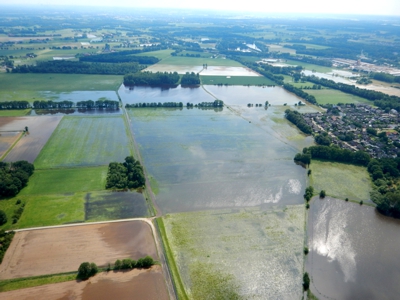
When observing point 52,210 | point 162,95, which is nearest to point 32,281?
point 52,210

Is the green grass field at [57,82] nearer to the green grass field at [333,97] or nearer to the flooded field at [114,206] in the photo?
the flooded field at [114,206]

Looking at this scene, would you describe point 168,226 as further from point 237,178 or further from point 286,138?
point 286,138

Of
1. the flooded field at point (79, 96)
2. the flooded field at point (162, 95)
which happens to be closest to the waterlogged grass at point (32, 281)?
the flooded field at point (162, 95)

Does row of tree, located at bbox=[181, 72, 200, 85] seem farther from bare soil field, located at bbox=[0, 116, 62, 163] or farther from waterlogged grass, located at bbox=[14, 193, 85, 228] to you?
waterlogged grass, located at bbox=[14, 193, 85, 228]

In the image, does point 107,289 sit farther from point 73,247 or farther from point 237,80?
point 237,80

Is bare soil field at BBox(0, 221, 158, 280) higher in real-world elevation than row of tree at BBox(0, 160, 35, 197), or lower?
lower

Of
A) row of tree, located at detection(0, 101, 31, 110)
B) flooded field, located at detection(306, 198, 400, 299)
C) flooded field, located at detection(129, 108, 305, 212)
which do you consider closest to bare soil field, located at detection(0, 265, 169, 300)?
flooded field, located at detection(129, 108, 305, 212)
